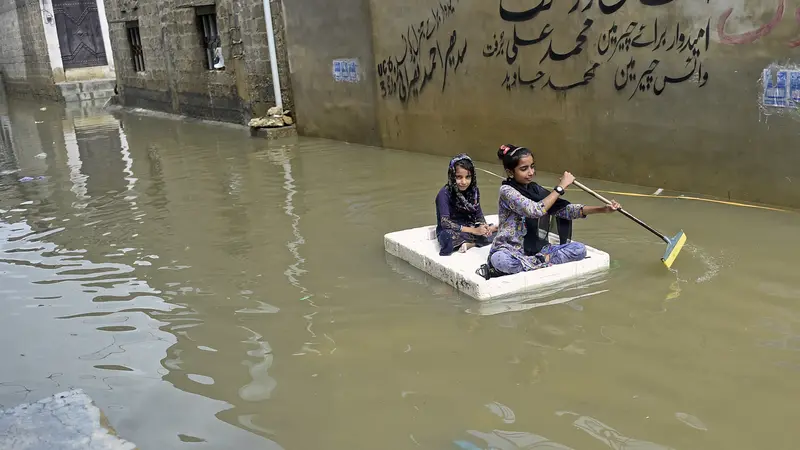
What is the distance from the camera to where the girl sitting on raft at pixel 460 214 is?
5.10m

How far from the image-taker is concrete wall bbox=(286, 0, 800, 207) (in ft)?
20.0

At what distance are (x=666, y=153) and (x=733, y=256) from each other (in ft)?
7.01

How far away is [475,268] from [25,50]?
3084 cm

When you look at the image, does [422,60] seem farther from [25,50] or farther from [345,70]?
[25,50]

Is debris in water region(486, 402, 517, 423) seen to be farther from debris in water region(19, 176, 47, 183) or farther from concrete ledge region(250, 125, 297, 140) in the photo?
concrete ledge region(250, 125, 297, 140)

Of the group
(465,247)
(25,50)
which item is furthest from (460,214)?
Result: (25,50)

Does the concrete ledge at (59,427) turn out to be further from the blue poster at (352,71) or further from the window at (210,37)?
the window at (210,37)

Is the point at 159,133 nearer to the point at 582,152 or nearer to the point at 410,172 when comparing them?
the point at 410,172

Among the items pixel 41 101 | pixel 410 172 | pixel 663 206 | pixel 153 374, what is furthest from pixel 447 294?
pixel 41 101

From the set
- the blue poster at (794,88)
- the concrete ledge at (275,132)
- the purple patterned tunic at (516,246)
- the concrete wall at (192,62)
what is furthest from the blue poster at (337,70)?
the purple patterned tunic at (516,246)

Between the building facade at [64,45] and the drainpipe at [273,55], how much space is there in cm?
1436

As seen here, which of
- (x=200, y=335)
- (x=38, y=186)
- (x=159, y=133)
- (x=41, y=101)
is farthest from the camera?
(x=41, y=101)

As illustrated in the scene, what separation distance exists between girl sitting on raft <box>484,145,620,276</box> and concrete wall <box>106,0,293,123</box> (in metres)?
9.59

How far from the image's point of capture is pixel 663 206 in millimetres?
6402
